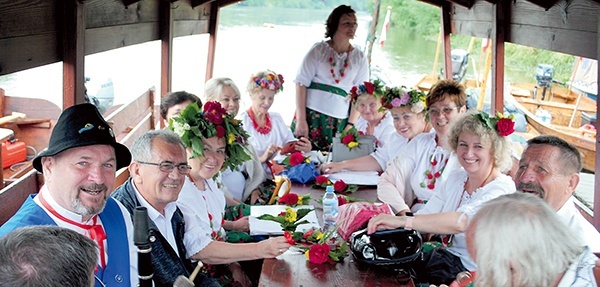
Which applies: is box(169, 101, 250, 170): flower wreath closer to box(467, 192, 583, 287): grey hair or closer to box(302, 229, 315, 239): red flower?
box(302, 229, 315, 239): red flower

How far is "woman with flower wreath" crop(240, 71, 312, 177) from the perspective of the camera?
5.12m

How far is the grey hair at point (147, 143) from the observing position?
112 inches

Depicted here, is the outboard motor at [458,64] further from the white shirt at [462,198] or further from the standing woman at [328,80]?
the white shirt at [462,198]

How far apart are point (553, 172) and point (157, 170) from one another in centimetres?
184

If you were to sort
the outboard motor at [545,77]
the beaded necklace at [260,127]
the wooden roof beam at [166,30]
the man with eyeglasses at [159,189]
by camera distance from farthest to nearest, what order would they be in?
the outboard motor at [545,77] → the wooden roof beam at [166,30] → the beaded necklace at [260,127] → the man with eyeglasses at [159,189]

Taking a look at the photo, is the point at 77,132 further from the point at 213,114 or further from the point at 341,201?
the point at 341,201

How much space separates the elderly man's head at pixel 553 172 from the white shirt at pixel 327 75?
3222mm

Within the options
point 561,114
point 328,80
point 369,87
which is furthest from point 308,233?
point 561,114

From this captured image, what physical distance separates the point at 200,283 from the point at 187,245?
0.63ft

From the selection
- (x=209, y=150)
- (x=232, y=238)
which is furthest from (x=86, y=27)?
(x=232, y=238)

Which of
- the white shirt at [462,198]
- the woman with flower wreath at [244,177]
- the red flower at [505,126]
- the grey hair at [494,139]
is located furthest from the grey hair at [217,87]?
the red flower at [505,126]

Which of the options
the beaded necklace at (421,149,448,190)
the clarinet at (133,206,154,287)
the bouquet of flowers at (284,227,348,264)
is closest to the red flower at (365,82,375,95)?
the beaded necklace at (421,149,448,190)

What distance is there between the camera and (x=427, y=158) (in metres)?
4.16

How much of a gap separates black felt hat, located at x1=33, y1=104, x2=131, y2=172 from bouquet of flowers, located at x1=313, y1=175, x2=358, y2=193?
193cm
